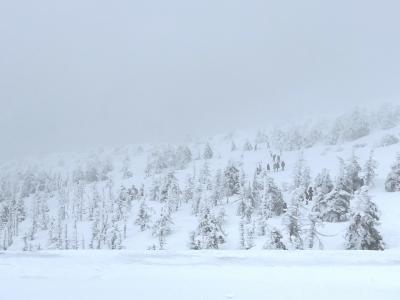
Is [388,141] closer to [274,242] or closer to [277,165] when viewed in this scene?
[277,165]

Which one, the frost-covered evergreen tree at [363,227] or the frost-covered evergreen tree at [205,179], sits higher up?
the frost-covered evergreen tree at [205,179]

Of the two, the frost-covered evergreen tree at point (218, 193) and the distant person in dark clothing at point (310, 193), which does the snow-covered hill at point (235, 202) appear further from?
the distant person in dark clothing at point (310, 193)

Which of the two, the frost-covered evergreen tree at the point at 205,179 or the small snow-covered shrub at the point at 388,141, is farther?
the small snow-covered shrub at the point at 388,141

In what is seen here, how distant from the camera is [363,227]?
30141mm

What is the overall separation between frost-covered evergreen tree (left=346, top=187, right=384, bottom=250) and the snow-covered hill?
0.08m

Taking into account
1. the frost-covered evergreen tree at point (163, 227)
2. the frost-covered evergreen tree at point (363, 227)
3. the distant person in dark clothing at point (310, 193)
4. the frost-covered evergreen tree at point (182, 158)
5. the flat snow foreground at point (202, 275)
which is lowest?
the frost-covered evergreen tree at point (163, 227)

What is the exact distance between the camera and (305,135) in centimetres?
14625

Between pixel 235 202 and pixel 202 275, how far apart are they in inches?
2526

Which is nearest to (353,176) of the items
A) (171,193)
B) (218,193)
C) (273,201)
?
(273,201)

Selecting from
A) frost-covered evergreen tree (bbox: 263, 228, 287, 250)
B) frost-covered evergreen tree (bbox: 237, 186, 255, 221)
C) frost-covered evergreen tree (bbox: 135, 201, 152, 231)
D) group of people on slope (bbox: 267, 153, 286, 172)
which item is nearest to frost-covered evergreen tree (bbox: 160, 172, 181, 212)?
frost-covered evergreen tree (bbox: 135, 201, 152, 231)

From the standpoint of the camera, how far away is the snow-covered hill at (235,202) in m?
38.9

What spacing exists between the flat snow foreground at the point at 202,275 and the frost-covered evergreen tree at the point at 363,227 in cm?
2273

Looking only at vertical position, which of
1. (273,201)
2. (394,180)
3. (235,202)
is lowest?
(235,202)

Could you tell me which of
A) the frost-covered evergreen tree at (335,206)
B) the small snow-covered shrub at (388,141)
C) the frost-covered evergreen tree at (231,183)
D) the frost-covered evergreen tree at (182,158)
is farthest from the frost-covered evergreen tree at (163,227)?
the frost-covered evergreen tree at (182,158)
